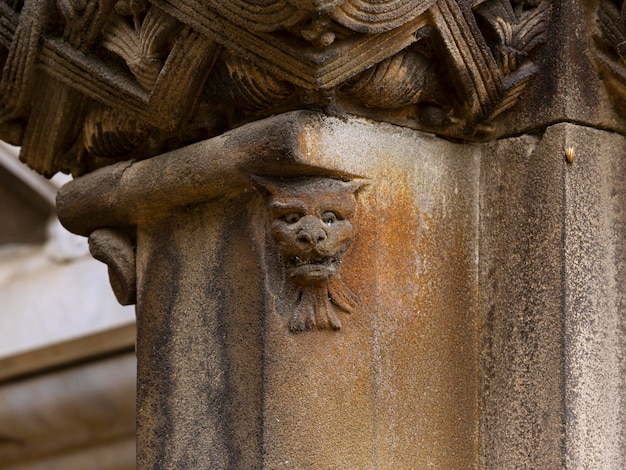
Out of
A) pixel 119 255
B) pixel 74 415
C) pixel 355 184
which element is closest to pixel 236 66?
pixel 355 184

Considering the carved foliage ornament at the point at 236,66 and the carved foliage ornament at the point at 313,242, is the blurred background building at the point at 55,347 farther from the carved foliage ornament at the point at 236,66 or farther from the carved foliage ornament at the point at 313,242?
the carved foliage ornament at the point at 313,242

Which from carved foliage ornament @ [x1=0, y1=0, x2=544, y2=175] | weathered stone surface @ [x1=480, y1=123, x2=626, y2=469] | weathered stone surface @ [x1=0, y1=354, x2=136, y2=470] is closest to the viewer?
carved foliage ornament @ [x1=0, y1=0, x2=544, y2=175]

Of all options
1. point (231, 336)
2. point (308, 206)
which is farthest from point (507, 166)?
point (231, 336)

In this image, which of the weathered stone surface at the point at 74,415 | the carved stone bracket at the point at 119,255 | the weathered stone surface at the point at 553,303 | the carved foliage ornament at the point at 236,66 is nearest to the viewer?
the carved foliage ornament at the point at 236,66

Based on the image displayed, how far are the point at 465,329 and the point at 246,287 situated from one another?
1.03 feet

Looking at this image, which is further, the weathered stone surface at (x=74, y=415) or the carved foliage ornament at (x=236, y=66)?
the weathered stone surface at (x=74, y=415)

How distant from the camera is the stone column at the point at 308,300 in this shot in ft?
5.23

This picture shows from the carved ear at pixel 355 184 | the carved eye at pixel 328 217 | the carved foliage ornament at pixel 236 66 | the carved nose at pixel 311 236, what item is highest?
the carved foliage ornament at pixel 236 66

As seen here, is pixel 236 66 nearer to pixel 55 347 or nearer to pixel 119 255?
pixel 119 255

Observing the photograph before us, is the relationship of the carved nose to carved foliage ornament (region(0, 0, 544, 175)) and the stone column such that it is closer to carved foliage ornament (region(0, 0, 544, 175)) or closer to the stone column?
the stone column

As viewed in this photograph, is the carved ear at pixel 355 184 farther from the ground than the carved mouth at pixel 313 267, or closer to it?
farther from the ground

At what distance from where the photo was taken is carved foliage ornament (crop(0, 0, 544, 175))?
1.54m

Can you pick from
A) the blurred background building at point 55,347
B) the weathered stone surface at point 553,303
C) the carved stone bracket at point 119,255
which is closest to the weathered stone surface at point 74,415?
the blurred background building at point 55,347

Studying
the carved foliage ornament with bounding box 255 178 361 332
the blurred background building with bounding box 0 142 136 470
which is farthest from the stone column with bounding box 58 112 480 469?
the blurred background building with bounding box 0 142 136 470
